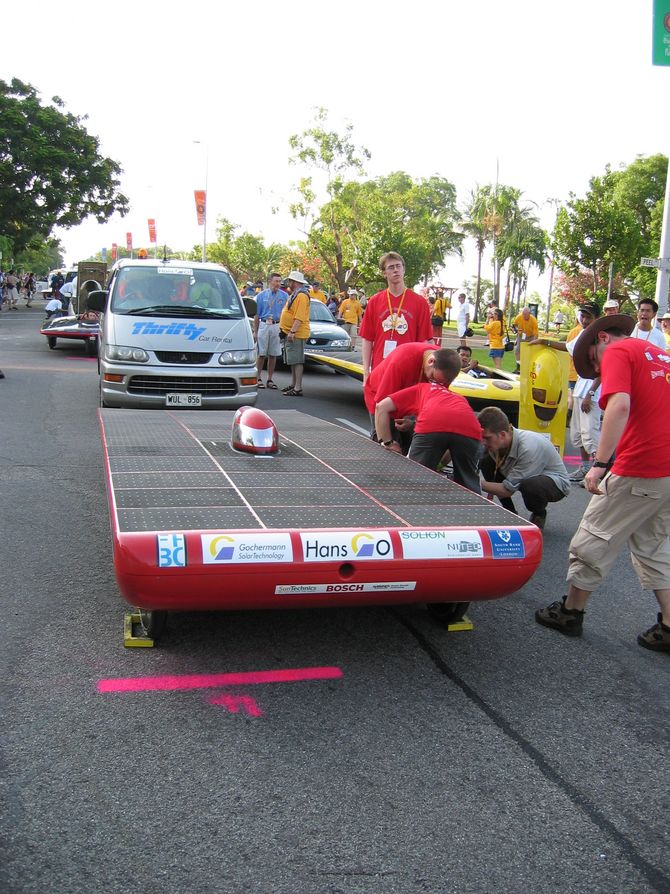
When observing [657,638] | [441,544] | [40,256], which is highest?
[40,256]

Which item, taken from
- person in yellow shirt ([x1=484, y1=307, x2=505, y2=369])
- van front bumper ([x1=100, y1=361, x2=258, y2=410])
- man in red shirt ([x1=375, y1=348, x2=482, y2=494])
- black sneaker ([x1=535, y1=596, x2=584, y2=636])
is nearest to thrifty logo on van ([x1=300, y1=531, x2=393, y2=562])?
black sneaker ([x1=535, y1=596, x2=584, y2=636])

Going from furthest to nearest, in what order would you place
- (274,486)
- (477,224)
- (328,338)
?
(477,224) < (328,338) < (274,486)

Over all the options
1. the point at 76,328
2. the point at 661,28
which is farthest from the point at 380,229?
the point at 661,28

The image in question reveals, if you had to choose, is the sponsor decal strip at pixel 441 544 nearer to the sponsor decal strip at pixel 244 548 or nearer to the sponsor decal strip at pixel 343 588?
the sponsor decal strip at pixel 343 588

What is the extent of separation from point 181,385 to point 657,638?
6.36 meters

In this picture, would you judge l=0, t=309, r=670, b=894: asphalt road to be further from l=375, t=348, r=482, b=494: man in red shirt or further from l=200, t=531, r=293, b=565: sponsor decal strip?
l=375, t=348, r=482, b=494: man in red shirt

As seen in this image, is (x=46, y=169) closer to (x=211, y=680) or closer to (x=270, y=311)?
(x=270, y=311)

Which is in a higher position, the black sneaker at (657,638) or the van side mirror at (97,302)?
the van side mirror at (97,302)

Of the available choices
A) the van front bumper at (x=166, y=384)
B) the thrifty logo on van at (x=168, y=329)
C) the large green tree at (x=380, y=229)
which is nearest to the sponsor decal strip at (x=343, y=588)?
the van front bumper at (x=166, y=384)

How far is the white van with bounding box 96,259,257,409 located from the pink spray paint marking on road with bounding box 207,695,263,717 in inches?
241

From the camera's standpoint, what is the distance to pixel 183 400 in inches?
369

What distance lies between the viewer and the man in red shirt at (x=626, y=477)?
4.05 m

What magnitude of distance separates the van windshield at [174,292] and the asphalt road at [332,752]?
5565 mm

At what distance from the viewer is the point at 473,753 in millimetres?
3213
